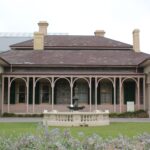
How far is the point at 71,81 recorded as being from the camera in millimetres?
32219

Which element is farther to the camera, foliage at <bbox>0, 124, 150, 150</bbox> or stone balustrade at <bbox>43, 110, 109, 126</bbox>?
stone balustrade at <bbox>43, 110, 109, 126</bbox>

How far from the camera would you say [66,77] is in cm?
3300

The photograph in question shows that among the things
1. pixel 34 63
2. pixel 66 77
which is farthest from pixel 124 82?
pixel 34 63

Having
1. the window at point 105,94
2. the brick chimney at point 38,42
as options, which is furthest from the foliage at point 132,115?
the brick chimney at point 38,42

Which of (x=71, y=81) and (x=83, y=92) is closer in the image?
(x=71, y=81)

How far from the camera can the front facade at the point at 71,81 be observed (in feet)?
107

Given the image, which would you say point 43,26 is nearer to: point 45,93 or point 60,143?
point 45,93

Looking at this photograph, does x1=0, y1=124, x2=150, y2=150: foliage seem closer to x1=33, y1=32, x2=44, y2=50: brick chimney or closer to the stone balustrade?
the stone balustrade

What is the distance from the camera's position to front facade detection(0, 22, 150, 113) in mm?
32656

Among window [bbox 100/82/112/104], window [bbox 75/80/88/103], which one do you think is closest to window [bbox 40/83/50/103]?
window [bbox 75/80/88/103]

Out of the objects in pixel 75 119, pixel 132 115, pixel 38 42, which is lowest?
pixel 132 115

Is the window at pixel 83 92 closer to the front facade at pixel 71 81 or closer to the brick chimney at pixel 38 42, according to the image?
the front facade at pixel 71 81

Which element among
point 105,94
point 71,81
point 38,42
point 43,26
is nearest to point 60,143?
point 71,81

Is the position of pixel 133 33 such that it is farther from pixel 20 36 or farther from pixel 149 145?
pixel 149 145
